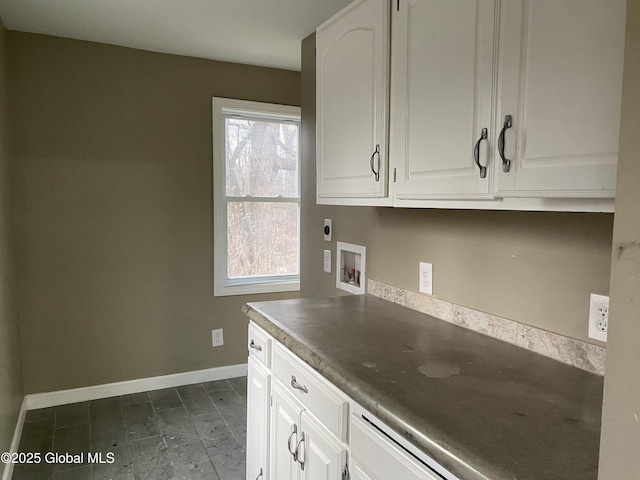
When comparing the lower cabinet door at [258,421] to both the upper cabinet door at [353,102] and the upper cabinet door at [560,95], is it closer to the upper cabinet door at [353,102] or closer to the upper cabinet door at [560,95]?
the upper cabinet door at [353,102]

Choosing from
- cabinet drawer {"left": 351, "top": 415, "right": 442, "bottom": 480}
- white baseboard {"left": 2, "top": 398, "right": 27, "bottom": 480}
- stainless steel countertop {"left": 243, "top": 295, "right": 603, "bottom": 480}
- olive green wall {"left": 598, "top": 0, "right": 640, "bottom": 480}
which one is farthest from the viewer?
white baseboard {"left": 2, "top": 398, "right": 27, "bottom": 480}

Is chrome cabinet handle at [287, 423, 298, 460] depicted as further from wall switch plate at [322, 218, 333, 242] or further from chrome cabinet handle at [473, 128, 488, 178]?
wall switch plate at [322, 218, 333, 242]

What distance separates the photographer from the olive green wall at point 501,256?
1.25 meters

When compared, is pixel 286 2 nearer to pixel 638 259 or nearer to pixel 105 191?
pixel 105 191

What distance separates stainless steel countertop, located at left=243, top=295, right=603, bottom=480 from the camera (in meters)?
0.87

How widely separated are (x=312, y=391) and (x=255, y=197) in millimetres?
2363

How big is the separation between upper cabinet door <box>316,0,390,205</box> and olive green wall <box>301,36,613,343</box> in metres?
0.29

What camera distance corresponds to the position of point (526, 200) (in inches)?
43.9

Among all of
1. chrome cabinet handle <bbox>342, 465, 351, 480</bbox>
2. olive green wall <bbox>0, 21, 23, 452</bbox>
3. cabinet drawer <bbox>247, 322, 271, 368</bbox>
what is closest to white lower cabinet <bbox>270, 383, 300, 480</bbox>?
cabinet drawer <bbox>247, 322, 271, 368</bbox>

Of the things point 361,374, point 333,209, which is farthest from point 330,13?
point 361,374

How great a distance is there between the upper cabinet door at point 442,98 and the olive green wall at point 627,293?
647mm

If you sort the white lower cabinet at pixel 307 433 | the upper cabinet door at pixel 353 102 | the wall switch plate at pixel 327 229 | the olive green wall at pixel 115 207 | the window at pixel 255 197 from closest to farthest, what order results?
1. the white lower cabinet at pixel 307 433
2. the upper cabinet door at pixel 353 102
3. the wall switch plate at pixel 327 229
4. the olive green wall at pixel 115 207
5. the window at pixel 255 197

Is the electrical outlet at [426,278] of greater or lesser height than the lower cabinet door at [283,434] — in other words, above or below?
above

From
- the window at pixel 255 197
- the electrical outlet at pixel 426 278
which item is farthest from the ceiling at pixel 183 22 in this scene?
the electrical outlet at pixel 426 278
